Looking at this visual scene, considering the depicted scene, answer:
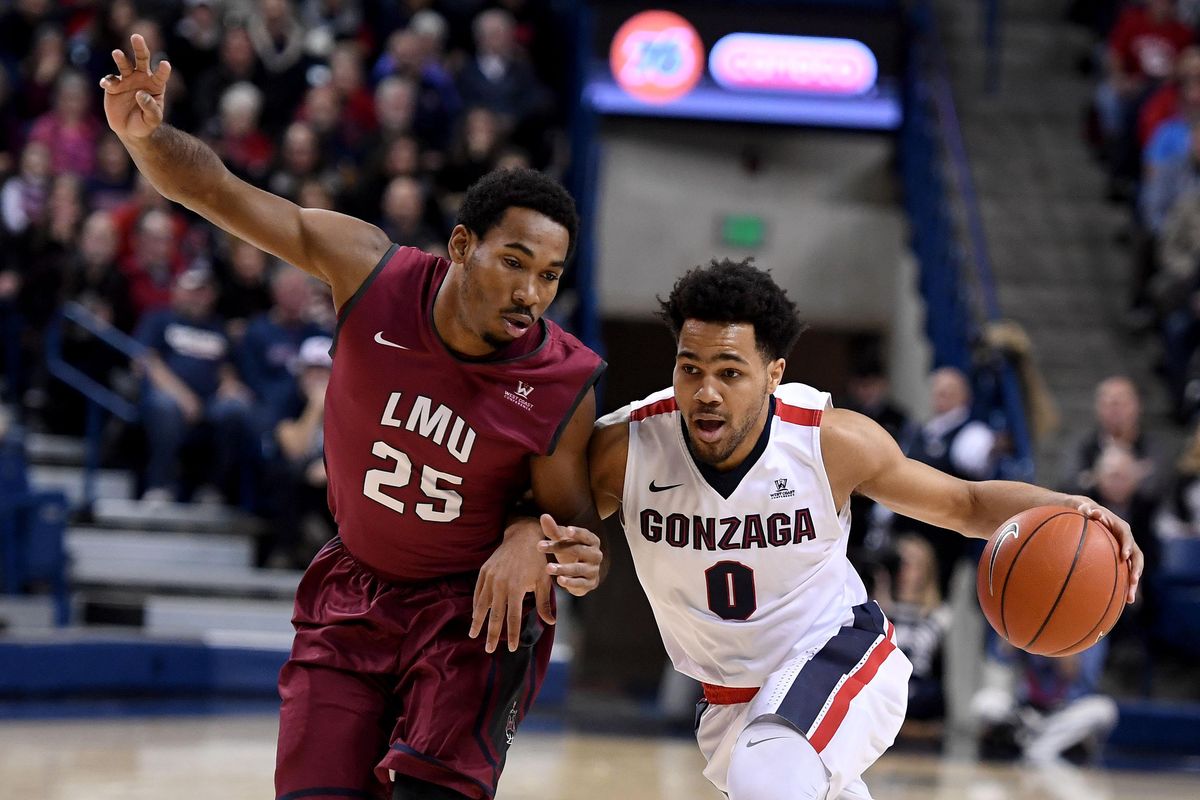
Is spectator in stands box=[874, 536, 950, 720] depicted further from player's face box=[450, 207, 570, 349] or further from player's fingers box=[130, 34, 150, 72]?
player's fingers box=[130, 34, 150, 72]

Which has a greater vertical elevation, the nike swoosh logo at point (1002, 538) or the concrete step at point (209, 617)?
the nike swoosh logo at point (1002, 538)

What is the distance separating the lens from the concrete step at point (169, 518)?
9.64 m

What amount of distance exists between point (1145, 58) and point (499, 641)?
10.1m

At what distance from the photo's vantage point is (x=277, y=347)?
9703 millimetres

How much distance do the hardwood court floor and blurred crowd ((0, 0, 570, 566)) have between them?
199cm

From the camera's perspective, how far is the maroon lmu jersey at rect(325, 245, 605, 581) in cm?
390

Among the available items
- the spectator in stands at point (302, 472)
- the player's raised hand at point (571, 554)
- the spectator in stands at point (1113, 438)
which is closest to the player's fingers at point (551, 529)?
the player's raised hand at point (571, 554)

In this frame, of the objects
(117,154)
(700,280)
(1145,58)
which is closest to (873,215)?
(1145,58)

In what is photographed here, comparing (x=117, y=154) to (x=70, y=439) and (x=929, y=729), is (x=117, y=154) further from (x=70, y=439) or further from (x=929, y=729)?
(x=929, y=729)

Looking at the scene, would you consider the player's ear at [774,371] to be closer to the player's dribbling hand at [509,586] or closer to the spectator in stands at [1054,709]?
the player's dribbling hand at [509,586]

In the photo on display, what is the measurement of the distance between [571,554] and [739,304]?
753mm

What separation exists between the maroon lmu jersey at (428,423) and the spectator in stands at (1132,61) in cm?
938

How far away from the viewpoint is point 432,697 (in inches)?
150

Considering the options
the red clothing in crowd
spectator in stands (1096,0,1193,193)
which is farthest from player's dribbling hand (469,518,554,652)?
the red clothing in crowd
